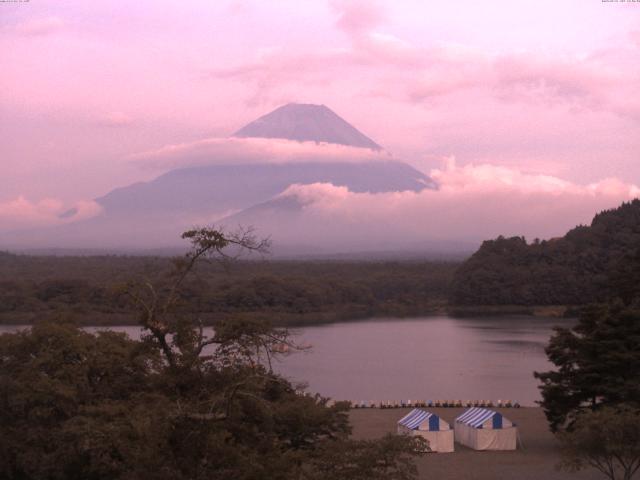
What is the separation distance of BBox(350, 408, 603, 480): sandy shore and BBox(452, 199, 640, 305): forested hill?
122 ft

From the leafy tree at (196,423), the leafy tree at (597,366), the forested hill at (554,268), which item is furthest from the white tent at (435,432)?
the forested hill at (554,268)

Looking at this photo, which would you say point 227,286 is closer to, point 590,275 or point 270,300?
point 270,300

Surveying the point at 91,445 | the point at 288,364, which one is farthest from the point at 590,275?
the point at 91,445

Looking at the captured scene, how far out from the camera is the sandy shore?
13.0 metres

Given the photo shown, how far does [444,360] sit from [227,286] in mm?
23015

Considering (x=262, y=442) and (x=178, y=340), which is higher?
(x=178, y=340)

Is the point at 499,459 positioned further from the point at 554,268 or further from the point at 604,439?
the point at 554,268

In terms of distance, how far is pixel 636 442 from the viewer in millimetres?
10703

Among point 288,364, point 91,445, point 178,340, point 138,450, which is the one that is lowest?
point 288,364

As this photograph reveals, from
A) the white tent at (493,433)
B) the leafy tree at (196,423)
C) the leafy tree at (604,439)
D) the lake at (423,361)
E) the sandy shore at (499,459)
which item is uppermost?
the leafy tree at (196,423)

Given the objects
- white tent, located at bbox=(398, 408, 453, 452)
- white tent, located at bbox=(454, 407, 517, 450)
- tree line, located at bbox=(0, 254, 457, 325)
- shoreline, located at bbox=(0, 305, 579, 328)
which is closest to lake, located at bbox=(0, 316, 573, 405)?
shoreline, located at bbox=(0, 305, 579, 328)

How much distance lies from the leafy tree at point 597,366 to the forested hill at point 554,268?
127 feet

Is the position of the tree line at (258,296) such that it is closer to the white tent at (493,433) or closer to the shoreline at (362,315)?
the shoreline at (362,315)

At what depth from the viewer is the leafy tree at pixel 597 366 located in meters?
14.3
